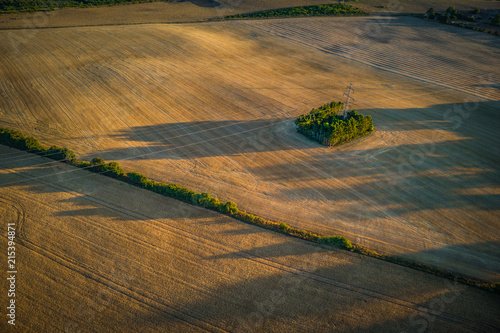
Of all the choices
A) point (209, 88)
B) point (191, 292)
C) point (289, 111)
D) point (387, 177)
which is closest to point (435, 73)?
point (289, 111)

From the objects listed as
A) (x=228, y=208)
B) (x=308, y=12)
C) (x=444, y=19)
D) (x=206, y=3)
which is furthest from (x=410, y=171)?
(x=206, y=3)

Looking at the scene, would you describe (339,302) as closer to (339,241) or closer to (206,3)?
(339,241)

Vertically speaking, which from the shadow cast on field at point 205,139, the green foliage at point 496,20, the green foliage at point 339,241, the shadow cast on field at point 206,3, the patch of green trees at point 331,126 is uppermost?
the green foliage at point 496,20

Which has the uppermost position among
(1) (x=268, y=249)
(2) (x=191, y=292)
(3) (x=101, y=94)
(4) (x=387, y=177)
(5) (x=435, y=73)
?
(5) (x=435, y=73)

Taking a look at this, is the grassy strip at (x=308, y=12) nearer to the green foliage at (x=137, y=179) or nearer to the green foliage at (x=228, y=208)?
the green foliage at (x=137, y=179)

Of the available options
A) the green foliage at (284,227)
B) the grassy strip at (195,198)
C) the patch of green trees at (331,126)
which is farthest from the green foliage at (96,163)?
the patch of green trees at (331,126)

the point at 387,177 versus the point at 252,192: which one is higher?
the point at 387,177

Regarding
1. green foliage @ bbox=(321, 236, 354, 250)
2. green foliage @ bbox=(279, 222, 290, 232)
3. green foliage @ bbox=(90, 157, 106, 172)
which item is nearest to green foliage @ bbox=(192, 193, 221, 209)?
green foliage @ bbox=(279, 222, 290, 232)

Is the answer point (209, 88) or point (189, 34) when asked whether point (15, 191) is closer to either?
point (209, 88)
